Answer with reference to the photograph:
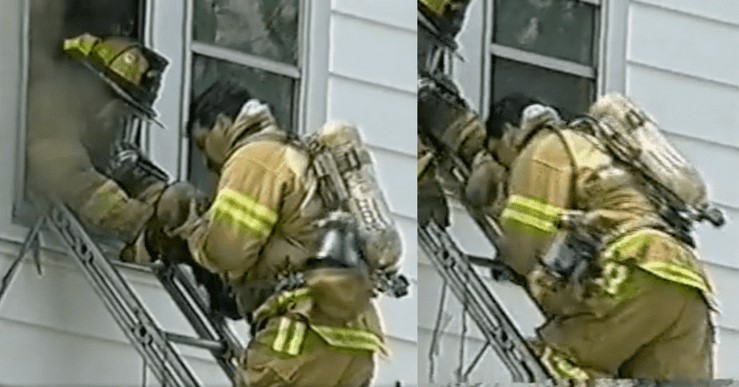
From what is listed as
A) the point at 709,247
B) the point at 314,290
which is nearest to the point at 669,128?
the point at 709,247

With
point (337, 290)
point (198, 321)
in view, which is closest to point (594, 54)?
point (337, 290)

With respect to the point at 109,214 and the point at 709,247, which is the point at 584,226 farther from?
the point at 109,214

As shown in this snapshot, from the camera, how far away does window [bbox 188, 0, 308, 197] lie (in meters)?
1.72

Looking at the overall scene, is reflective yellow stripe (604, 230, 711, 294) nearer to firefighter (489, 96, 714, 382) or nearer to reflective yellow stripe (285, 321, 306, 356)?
firefighter (489, 96, 714, 382)

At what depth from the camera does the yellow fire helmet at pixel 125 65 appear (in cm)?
171

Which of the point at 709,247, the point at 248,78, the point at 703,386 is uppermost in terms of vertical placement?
the point at 248,78

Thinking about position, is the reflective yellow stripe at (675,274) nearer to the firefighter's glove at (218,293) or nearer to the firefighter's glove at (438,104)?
the firefighter's glove at (438,104)

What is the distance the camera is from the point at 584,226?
1.64m

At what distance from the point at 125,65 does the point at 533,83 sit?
329 mm

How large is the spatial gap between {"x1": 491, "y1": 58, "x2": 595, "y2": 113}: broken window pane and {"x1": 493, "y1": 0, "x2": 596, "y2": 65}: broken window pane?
0.6 inches

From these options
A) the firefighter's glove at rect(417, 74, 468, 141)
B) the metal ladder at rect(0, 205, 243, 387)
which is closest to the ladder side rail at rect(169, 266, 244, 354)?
the metal ladder at rect(0, 205, 243, 387)

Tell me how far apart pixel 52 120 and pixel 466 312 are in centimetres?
37

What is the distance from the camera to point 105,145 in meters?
1.71

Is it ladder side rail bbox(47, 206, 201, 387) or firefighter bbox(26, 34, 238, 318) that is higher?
firefighter bbox(26, 34, 238, 318)
